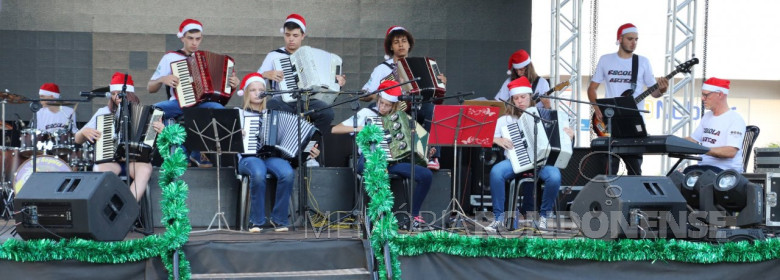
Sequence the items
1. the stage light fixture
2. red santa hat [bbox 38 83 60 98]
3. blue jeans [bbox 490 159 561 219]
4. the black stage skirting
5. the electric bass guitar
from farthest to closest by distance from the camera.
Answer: red santa hat [bbox 38 83 60 98]
the electric bass guitar
blue jeans [bbox 490 159 561 219]
the stage light fixture
the black stage skirting

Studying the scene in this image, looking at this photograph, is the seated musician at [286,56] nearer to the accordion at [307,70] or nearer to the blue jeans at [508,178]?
the accordion at [307,70]

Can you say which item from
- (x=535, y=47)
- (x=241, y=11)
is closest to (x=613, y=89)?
(x=241, y=11)

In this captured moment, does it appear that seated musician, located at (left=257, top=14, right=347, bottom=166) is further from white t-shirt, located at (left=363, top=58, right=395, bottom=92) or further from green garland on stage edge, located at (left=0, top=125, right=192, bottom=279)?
green garland on stage edge, located at (left=0, top=125, right=192, bottom=279)

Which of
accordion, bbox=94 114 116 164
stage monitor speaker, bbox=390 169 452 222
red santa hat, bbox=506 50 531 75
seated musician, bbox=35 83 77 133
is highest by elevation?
red santa hat, bbox=506 50 531 75

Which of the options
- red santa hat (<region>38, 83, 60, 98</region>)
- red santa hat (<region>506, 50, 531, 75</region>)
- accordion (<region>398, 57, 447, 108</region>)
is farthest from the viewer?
red santa hat (<region>38, 83, 60, 98</region>)

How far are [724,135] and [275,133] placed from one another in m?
3.91

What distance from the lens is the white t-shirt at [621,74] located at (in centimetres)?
864

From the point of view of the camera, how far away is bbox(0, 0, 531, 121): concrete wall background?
9.72 metres

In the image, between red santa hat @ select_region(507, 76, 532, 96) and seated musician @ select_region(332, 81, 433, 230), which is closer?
seated musician @ select_region(332, 81, 433, 230)

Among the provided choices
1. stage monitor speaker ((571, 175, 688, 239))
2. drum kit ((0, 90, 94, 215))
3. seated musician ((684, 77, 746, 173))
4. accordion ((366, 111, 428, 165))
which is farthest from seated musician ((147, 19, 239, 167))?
seated musician ((684, 77, 746, 173))

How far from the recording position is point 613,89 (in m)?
8.70

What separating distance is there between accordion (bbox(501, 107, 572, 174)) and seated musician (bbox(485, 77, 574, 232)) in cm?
5

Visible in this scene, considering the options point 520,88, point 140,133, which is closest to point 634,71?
point 520,88

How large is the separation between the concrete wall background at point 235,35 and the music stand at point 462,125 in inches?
A: 136
